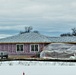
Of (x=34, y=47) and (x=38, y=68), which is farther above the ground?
(x=38, y=68)

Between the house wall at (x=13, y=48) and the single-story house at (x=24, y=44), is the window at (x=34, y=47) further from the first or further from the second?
the house wall at (x=13, y=48)

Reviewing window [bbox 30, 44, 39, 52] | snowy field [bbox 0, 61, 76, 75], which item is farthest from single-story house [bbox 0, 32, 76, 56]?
snowy field [bbox 0, 61, 76, 75]

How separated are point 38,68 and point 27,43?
29.6 m

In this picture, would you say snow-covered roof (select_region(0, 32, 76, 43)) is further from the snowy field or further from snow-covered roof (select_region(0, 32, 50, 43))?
the snowy field

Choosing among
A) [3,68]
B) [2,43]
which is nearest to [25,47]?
[2,43]

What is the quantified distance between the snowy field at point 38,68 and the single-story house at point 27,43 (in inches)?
1115

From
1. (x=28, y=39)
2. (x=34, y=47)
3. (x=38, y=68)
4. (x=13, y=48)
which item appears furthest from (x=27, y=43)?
(x=38, y=68)

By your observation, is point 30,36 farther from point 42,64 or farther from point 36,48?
point 42,64

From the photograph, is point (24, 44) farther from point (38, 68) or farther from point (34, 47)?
point (38, 68)

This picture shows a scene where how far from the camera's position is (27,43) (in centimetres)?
3703

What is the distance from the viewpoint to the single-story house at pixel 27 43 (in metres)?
36.4

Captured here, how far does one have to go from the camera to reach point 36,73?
7.33 meters

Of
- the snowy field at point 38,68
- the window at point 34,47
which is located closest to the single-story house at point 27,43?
the window at point 34,47

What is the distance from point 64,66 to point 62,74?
32 cm
